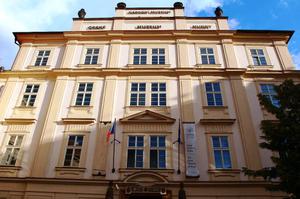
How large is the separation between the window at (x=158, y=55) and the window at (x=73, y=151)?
7610 mm

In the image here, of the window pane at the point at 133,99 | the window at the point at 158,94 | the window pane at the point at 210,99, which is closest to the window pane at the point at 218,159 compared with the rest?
the window pane at the point at 210,99

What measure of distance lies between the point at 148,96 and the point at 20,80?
364 inches

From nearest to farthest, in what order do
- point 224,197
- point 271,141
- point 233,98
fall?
point 271,141, point 224,197, point 233,98

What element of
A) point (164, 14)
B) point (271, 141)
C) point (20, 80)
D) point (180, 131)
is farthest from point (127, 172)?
point (164, 14)

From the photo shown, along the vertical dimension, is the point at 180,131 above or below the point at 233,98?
below

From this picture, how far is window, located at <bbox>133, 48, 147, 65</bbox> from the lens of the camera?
18797 millimetres

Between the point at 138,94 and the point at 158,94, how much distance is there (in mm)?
1317

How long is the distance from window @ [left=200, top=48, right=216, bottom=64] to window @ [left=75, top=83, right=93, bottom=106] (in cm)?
832

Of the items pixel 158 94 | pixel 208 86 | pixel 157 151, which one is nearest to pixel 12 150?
pixel 157 151

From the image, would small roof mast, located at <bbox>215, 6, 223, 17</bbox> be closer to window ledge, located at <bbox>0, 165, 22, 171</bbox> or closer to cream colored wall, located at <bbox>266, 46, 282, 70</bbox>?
cream colored wall, located at <bbox>266, 46, 282, 70</bbox>

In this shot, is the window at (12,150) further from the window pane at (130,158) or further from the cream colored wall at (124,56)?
the cream colored wall at (124,56)

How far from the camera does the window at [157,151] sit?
46.5 feet

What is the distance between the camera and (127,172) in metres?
13.9

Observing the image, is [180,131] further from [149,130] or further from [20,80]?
[20,80]
